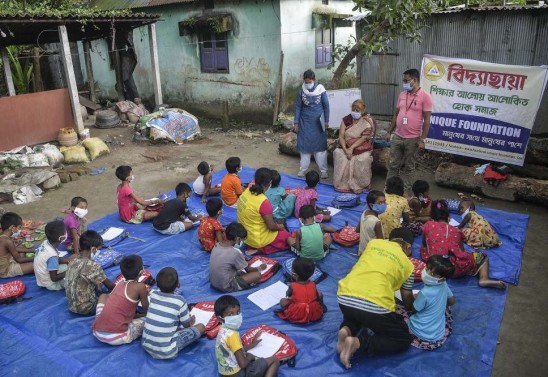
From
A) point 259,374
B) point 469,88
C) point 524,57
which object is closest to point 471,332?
point 259,374

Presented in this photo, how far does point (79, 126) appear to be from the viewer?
1105cm

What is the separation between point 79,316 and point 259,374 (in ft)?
7.39

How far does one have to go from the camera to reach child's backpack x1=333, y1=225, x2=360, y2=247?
5787 mm

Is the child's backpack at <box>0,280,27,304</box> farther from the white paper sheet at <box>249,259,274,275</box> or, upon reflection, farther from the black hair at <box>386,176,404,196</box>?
the black hair at <box>386,176,404,196</box>

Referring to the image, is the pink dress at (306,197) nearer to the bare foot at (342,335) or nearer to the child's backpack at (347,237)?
the child's backpack at (347,237)

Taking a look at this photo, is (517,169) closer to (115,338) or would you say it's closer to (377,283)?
(377,283)

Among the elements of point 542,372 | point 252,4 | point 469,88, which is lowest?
point 542,372

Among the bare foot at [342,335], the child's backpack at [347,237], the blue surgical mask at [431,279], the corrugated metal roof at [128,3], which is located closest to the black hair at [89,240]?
the bare foot at [342,335]

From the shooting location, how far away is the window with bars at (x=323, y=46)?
1380 centimetres

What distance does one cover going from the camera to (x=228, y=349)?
3535 millimetres

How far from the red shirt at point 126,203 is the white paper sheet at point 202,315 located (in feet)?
8.84

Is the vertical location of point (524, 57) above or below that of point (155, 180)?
above

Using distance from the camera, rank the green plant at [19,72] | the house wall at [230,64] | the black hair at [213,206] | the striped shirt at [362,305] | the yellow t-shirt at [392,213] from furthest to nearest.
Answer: the green plant at [19,72] → the house wall at [230,64] → the yellow t-shirt at [392,213] → the black hair at [213,206] → the striped shirt at [362,305]

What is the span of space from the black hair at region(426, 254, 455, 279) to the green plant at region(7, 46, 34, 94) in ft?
50.8
